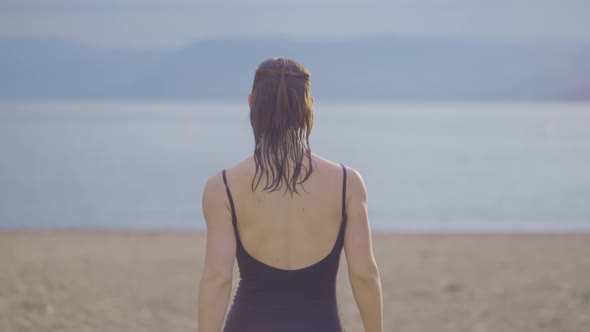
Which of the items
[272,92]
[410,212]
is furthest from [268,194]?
[410,212]

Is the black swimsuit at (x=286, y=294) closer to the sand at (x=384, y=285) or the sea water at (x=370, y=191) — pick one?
the sand at (x=384, y=285)

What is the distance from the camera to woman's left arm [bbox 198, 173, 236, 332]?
2648mm

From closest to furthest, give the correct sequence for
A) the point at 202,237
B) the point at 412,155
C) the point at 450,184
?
the point at 202,237
the point at 450,184
the point at 412,155

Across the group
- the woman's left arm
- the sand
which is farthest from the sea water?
the woman's left arm

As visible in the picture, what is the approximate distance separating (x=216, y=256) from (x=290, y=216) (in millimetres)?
294

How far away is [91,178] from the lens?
50.8m

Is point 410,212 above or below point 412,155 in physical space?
above

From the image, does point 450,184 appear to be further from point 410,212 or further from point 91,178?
point 91,178

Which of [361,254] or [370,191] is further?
[370,191]

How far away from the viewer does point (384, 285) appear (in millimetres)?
11234

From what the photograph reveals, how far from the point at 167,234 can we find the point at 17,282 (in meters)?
7.50

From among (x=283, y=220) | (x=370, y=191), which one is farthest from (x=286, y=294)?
(x=370, y=191)

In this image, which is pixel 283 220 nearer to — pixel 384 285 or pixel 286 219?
pixel 286 219

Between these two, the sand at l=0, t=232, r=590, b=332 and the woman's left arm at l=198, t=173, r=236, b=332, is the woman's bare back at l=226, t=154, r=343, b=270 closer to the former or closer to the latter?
the woman's left arm at l=198, t=173, r=236, b=332
